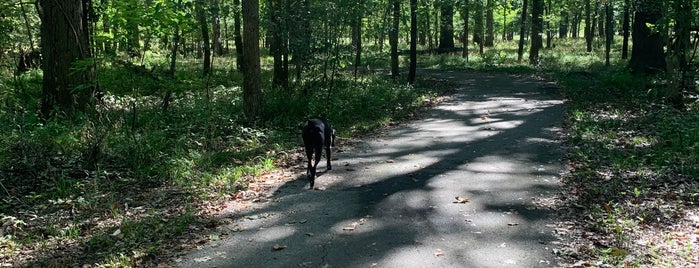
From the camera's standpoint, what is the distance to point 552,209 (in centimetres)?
645

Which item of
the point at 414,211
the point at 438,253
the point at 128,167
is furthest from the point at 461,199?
the point at 128,167

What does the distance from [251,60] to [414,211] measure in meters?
6.66

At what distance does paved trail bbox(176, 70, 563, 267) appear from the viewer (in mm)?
5070

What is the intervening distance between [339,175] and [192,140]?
3.23 m

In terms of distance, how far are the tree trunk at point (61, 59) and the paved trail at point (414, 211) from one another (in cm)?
538

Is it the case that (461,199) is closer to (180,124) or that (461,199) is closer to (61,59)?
(180,124)

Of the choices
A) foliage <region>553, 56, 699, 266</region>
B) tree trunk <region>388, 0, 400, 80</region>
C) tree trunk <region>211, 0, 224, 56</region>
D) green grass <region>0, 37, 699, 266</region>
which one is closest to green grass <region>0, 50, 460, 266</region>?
green grass <region>0, 37, 699, 266</region>

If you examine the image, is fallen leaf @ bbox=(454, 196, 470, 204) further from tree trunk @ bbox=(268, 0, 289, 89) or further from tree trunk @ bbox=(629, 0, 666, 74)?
tree trunk @ bbox=(629, 0, 666, 74)

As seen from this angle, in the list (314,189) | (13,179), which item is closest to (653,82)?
(314,189)

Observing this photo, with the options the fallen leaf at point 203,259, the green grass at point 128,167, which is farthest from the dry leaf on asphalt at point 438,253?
the green grass at point 128,167

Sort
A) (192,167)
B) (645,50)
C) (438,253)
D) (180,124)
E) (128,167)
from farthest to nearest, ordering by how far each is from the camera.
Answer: (645,50)
(180,124)
(192,167)
(128,167)
(438,253)

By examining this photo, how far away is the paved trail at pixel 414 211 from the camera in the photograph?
5070mm

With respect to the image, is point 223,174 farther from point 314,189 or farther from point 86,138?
point 86,138

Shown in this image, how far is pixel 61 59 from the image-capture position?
9992 mm
